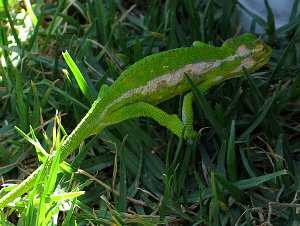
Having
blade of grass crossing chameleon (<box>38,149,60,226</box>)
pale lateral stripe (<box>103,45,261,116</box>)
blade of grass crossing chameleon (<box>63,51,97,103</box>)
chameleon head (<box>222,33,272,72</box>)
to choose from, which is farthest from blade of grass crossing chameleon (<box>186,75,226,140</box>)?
blade of grass crossing chameleon (<box>38,149,60,226</box>)

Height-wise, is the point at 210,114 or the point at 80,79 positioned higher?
the point at 80,79

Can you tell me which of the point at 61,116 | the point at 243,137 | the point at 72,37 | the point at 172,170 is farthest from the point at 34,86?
the point at 243,137

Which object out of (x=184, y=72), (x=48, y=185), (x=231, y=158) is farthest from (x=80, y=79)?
(x=231, y=158)

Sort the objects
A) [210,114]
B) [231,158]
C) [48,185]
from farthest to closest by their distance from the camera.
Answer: [210,114] → [231,158] → [48,185]

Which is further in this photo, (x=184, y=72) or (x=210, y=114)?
(x=184, y=72)

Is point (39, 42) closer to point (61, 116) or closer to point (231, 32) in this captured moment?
point (61, 116)

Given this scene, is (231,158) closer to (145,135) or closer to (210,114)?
(210,114)

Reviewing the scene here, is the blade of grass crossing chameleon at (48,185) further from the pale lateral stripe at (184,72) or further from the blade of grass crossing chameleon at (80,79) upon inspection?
the pale lateral stripe at (184,72)
